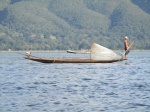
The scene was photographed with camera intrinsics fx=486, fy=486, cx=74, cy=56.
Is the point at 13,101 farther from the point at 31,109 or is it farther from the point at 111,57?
the point at 111,57

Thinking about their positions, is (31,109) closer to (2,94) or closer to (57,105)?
(57,105)

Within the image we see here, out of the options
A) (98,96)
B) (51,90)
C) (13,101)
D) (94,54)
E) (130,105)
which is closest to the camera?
(130,105)

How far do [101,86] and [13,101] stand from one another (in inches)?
587

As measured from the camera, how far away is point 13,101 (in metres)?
43.5

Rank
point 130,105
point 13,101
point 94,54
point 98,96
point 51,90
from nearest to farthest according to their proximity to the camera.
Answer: point 130,105 < point 13,101 < point 98,96 < point 51,90 < point 94,54

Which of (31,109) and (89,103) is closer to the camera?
(31,109)

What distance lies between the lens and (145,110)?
38.3 m

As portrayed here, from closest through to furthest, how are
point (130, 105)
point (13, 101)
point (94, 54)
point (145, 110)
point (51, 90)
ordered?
point (145, 110), point (130, 105), point (13, 101), point (51, 90), point (94, 54)

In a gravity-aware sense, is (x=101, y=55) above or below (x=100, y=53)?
below

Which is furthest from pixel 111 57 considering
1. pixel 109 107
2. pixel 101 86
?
pixel 109 107

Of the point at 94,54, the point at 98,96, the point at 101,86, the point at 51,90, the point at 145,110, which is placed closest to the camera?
the point at 145,110

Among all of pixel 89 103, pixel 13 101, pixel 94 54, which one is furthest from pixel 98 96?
pixel 94 54

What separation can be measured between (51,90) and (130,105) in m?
13.2

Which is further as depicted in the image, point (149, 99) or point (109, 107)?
point (149, 99)
